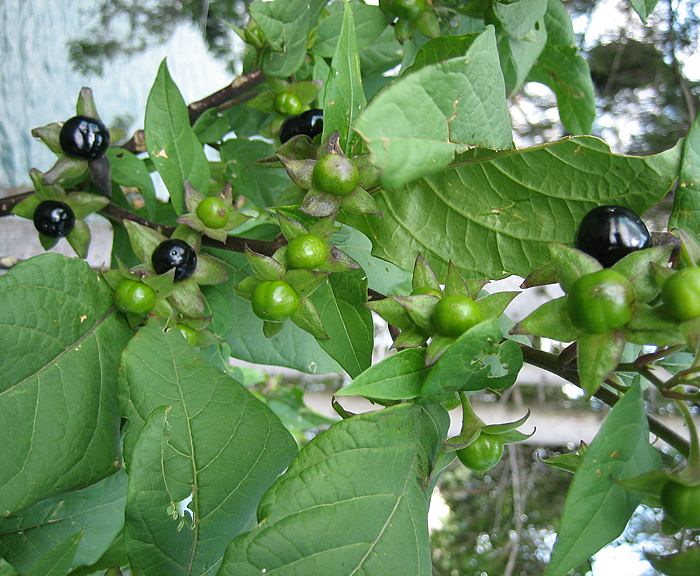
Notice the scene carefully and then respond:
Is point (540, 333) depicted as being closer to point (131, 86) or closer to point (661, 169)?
point (661, 169)

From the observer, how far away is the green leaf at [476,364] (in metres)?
0.45

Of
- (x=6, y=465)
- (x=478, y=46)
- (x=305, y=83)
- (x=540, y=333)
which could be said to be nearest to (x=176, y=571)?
(x=6, y=465)

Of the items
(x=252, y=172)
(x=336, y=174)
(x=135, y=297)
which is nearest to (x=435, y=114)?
(x=336, y=174)

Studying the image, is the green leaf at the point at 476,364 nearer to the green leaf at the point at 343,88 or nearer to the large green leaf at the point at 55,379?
the green leaf at the point at 343,88

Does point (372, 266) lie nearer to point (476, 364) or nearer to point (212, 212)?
point (212, 212)

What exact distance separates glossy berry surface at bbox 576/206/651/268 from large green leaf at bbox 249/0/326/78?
0.47m

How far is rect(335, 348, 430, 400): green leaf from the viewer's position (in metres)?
0.47

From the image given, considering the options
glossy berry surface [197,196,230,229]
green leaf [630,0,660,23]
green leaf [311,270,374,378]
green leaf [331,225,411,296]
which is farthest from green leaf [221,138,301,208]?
green leaf [630,0,660,23]

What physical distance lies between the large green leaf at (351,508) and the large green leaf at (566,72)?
0.73 m

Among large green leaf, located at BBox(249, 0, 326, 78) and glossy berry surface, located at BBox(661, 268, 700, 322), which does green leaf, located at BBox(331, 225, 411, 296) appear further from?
glossy berry surface, located at BBox(661, 268, 700, 322)

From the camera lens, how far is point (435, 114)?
0.45 m

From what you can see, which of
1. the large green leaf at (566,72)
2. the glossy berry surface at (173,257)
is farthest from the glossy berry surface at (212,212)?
the large green leaf at (566,72)

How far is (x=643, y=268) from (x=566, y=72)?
2.31ft

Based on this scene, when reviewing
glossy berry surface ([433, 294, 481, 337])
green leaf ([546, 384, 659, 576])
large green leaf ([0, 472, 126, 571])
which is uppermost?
glossy berry surface ([433, 294, 481, 337])
